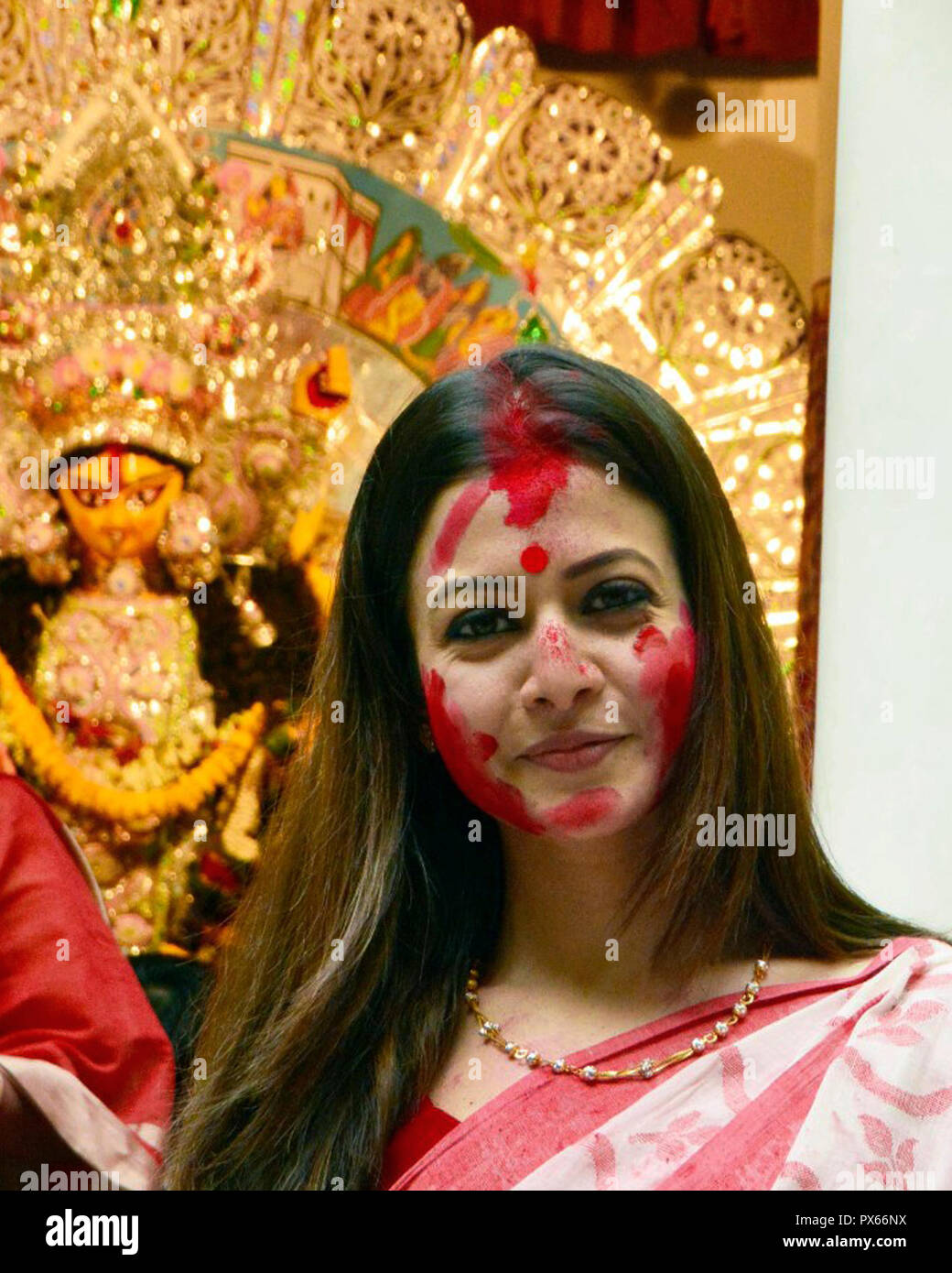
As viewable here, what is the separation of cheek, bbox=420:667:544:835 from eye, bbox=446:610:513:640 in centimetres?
5

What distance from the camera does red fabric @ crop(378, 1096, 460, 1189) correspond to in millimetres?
1540

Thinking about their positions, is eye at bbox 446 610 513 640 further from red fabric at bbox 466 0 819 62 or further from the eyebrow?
red fabric at bbox 466 0 819 62

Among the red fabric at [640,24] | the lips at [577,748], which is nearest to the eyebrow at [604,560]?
→ the lips at [577,748]

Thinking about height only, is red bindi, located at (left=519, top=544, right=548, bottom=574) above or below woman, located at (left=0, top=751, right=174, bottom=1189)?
above

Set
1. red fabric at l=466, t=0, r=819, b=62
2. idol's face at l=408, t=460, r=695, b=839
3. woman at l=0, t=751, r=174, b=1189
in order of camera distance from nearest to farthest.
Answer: idol's face at l=408, t=460, r=695, b=839 < woman at l=0, t=751, r=174, b=1189 < red fabric at l=466, t=0, r=819, b=62

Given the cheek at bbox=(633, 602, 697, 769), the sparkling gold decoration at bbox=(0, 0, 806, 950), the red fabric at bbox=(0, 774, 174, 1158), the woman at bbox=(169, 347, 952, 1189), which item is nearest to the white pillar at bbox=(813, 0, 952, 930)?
the sparkling gold decoration at bbox=(0, 0, 806, 950)

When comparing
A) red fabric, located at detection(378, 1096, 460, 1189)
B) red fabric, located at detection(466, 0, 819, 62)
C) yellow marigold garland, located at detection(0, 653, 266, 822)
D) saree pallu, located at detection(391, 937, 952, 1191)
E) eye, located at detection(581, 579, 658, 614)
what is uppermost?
red fabric, located at detection(466, 0, 819, 62)

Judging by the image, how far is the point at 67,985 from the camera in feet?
6.37

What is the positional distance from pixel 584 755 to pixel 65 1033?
791mm

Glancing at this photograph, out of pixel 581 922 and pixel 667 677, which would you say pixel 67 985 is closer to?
pixel 581 922

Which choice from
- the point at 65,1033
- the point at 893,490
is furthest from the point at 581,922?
the point at 893,490

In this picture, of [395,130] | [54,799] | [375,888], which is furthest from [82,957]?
[395,130]
